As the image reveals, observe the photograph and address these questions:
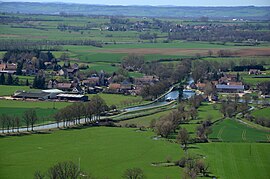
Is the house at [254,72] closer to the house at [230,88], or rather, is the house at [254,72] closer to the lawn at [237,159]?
the house at [230,88]

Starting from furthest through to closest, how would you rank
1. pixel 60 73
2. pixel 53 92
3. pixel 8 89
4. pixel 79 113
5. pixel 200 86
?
1. pixel 60 73
2. pixel 200 86
3. pixel 8 89
4. pixel 53 92
5. pixel 79 113

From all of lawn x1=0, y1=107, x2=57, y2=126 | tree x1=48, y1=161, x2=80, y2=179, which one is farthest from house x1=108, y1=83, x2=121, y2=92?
tree x1=48, y1=161, x2=80, y2=179

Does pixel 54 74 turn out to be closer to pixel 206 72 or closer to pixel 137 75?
pixel 137 75

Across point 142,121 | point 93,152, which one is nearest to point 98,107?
point 142,121

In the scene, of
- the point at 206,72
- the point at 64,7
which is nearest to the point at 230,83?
the point at 206,72

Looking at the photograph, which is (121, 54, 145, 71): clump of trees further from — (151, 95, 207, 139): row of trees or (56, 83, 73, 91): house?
(151, 95, 207, 139): row of trees

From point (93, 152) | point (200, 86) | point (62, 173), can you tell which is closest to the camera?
point (62, 173)

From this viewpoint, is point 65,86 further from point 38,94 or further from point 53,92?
point 38,94
